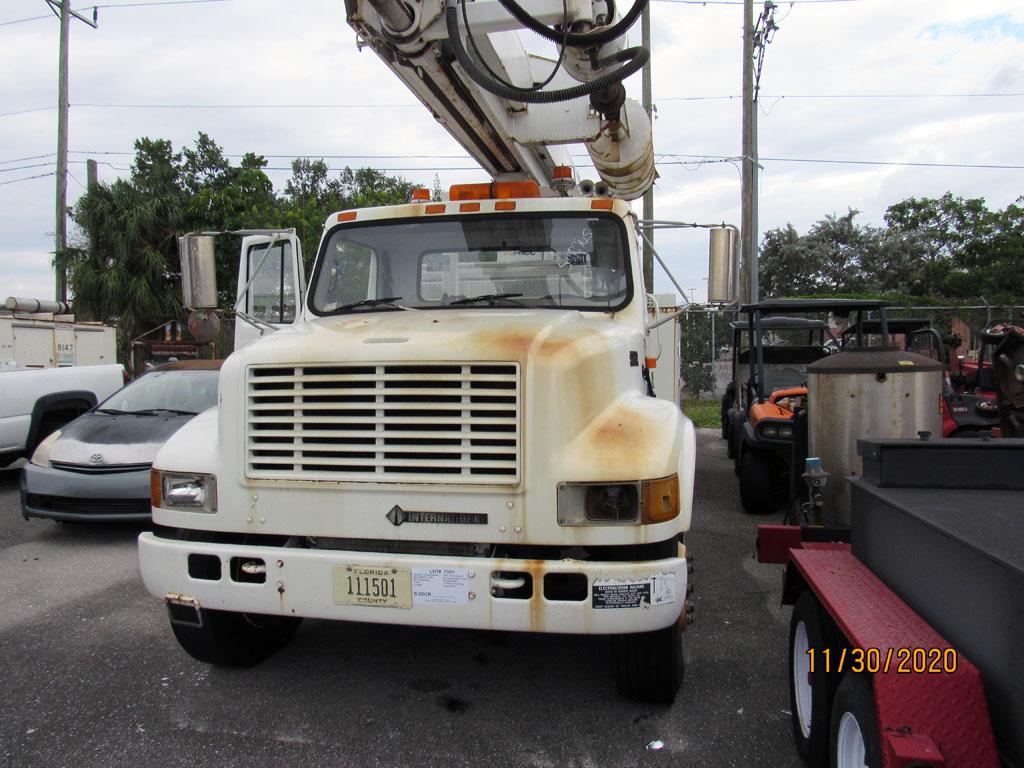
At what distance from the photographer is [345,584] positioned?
9.71ft

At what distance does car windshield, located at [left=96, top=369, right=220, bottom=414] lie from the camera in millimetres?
7203

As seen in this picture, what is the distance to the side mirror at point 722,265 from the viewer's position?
14.5 ft

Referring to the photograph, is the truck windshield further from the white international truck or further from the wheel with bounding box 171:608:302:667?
the wheel with bounding box 171:608:302:667

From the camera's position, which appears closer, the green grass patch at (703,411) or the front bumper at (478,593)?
the front bumper at (478,593)

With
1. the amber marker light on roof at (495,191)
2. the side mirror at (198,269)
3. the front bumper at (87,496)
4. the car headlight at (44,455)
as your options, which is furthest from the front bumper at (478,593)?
the car headlight at (44,455)

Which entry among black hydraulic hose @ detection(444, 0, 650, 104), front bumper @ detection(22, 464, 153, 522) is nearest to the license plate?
black hydraulic hose @ detection(444, 0, 650, 104)

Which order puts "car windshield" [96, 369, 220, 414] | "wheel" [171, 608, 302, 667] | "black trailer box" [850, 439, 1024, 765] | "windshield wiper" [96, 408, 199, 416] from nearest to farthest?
"black trailer box" [850, 439, 1024, 765]
"wheel" [171, 608, 302, 667]
"windshield wiper" [96, 408, 199, 416]
"car windshield" [96, 369, 220, 414]

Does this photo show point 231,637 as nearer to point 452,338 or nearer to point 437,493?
point 437,493

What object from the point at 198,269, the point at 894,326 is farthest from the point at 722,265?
the point at 894,326

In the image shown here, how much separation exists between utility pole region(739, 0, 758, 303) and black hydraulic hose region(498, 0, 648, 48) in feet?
38.3

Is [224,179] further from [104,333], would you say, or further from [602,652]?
[602,652]

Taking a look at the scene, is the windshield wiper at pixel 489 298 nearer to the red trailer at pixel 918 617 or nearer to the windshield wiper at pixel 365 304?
the windshield wiper at pixel 365 304

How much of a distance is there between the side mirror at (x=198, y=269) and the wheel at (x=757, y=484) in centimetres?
481

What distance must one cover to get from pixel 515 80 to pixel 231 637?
12.8 feet
